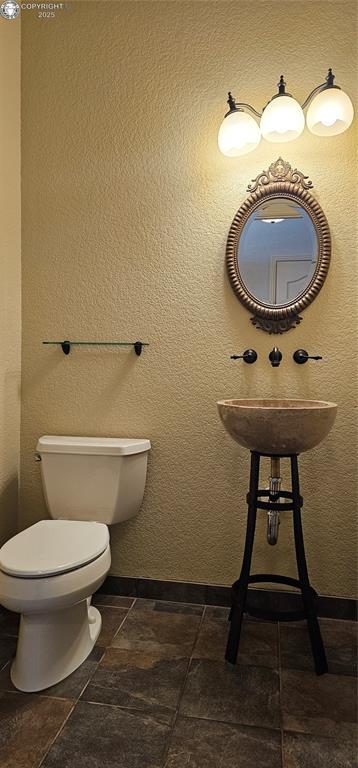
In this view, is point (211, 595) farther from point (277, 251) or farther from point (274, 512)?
point (277, 251)

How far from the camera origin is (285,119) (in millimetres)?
1772

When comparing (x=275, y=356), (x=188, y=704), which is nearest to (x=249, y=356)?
(x=275, y=356)

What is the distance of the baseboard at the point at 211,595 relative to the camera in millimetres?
1952

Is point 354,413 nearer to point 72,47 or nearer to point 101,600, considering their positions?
point 101,600

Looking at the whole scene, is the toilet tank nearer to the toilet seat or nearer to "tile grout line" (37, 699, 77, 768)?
the toilet seat

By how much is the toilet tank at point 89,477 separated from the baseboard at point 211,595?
372 millimetres

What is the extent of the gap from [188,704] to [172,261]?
160 cm

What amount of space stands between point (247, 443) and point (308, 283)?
0.73 m

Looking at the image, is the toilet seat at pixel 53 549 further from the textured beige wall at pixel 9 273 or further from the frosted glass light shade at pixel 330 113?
the frosted glass light shade at pixel 330 113

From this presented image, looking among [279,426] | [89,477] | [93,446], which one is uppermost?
[279,426]

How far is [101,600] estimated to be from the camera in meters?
2.09

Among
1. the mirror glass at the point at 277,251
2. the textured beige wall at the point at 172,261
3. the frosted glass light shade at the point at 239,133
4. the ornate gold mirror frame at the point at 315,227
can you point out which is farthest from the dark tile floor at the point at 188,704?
the frosted glass light shade at the point at 239,133

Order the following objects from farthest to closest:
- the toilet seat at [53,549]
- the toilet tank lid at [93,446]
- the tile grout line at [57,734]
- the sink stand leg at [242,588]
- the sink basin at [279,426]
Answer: the toilet tank lid at [93,446] < the sink stand leg at [242,588] < the sink basin at [279,426] < the toilet seat at [53,549] < the tile grout line at [57,734]

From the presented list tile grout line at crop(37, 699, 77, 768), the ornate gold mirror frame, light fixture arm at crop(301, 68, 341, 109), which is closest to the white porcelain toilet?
tile grout line at crop(37, 699, 77, 768)
